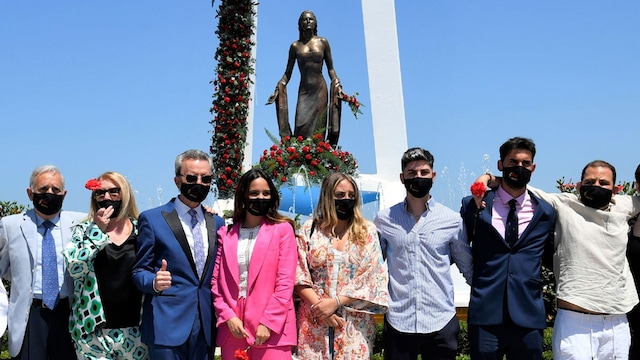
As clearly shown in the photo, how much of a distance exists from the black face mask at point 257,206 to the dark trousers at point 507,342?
1.37m

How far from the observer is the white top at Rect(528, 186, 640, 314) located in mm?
4051

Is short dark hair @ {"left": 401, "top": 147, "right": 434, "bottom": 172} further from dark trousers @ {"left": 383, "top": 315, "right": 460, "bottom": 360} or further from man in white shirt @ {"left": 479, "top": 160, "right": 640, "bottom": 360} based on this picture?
dark trousers @ {"left": 383, "top": 315, "right": 460, "bottom": 360}

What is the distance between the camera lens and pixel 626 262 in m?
4.18

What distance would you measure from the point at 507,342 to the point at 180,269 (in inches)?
73.3

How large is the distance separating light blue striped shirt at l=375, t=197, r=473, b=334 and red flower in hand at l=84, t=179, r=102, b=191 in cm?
165

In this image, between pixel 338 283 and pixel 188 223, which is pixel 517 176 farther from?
pixel 188 223

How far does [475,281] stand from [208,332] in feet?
5.04

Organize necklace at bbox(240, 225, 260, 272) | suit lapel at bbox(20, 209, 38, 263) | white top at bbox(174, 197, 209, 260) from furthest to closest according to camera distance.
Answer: suit lapel at bbox(20, 209, 38, 263)
white top at bbox(174, 197, 209, 260)
necklace at bbox(240, 225, 260, 272)

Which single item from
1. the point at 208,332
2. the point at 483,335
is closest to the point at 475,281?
the point at 483,335

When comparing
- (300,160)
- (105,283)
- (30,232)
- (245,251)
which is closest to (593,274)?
(245,251)

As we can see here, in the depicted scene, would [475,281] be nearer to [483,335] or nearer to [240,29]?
[483,335]

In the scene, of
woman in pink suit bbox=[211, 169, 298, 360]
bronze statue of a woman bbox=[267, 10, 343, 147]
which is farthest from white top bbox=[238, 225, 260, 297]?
bronze statue of a woman bbox=[267, 10, 343, 147]

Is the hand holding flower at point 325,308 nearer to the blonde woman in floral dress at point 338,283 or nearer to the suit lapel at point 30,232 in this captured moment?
the blonde woman in floral dress at point 338,283

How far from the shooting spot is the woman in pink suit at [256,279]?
12.4 ft
